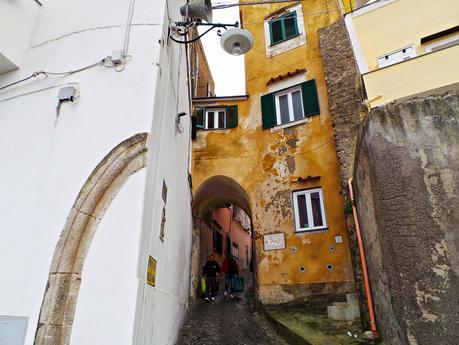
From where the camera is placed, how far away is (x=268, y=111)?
10.2m

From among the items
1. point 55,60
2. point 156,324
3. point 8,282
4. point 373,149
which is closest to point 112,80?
point 55,60

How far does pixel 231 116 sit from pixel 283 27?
3.69 m

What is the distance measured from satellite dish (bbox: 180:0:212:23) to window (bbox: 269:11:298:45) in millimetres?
6465

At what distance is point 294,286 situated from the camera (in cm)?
813

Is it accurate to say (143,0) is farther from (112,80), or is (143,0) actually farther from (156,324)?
(156,324)

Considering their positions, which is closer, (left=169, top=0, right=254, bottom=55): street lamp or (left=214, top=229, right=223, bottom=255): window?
(left=169, top=0, right=254, bottom=55): street lamp

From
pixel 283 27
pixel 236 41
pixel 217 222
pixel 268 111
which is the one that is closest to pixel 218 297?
pixel 217 222

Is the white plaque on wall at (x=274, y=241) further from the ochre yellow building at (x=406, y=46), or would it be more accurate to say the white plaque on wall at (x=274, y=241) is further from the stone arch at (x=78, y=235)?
the stone arch at (x=78, y=235)

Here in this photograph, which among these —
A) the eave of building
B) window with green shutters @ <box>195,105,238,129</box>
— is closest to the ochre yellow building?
the eave of building

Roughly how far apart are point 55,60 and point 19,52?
0.81m

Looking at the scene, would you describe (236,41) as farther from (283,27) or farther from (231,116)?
(283,27)

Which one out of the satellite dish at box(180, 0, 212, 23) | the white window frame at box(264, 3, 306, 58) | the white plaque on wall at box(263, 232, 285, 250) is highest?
the white window frame at box(264, 3, 306, 58)

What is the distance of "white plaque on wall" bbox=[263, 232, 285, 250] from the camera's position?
8.64 metres

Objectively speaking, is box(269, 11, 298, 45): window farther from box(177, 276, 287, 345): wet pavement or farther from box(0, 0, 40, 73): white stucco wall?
box(177, 276, 287, 345): wet pavement
